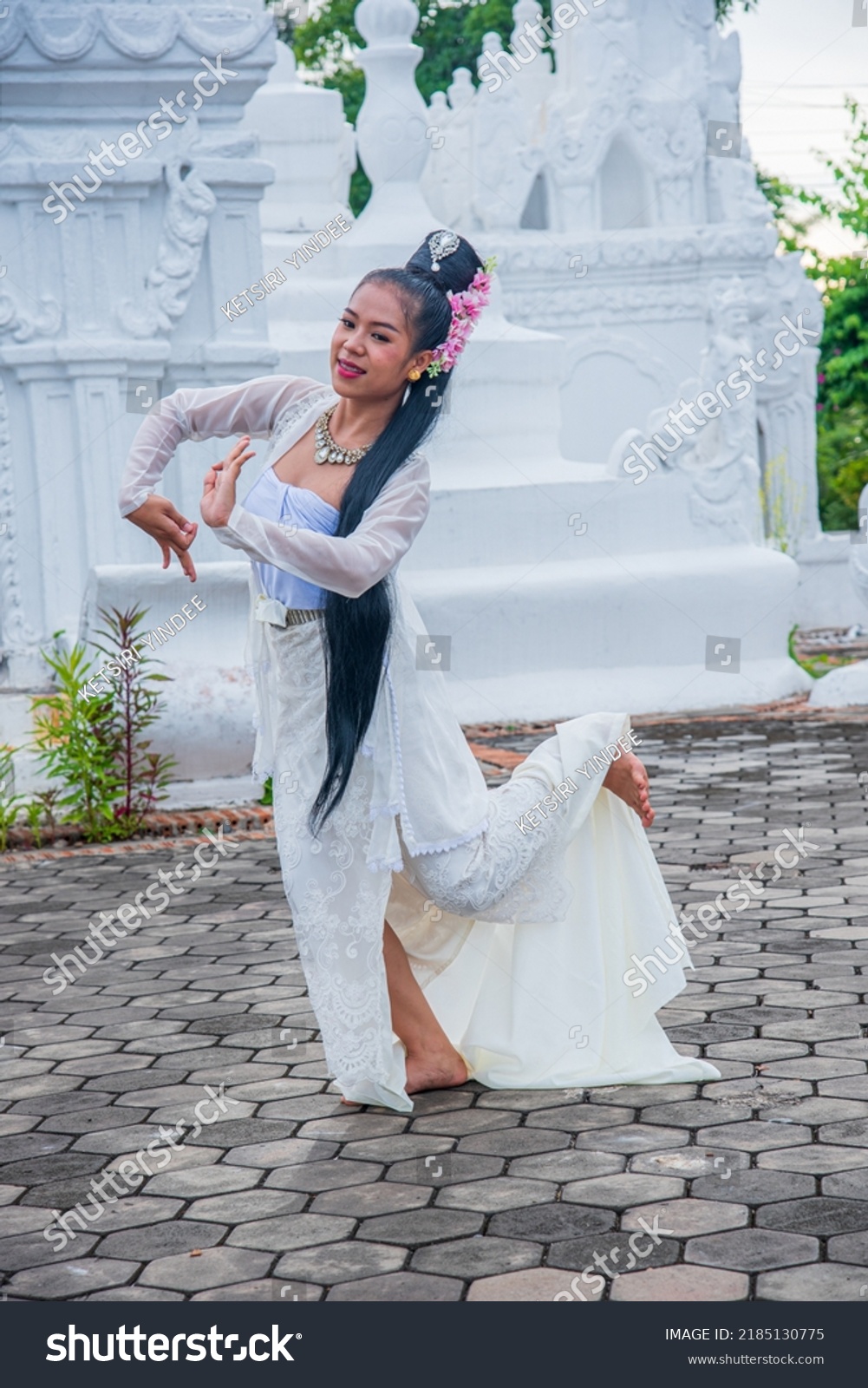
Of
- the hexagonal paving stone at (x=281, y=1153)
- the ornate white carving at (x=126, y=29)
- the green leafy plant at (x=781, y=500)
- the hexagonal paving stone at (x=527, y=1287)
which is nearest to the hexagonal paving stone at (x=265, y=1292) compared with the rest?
the hexagonal paving stone at (x=527, y=1287)

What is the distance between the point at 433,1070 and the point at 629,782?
800 mm

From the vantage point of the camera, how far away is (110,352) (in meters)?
8.55

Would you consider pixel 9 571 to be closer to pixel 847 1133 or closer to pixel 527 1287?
pixel 847 1133

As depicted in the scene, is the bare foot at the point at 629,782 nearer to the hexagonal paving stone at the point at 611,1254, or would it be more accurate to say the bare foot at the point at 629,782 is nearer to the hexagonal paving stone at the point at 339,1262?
the hexagonal paving stone at the point at 611,1254

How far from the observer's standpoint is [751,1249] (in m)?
3.05

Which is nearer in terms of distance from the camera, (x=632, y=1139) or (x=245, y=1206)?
(x=245, y=1206)

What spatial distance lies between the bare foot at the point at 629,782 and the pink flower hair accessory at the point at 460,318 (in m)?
0.98

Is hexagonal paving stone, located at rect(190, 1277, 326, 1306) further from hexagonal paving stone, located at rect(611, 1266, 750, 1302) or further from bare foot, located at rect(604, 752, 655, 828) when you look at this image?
bare foot, located at rect(604, 752, 655, 828)

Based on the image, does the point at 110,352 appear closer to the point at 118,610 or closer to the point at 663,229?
the point at 118,610

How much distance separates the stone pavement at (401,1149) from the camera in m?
3.03

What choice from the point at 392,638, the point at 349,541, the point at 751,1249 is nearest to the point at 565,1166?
the point at 751,1249
